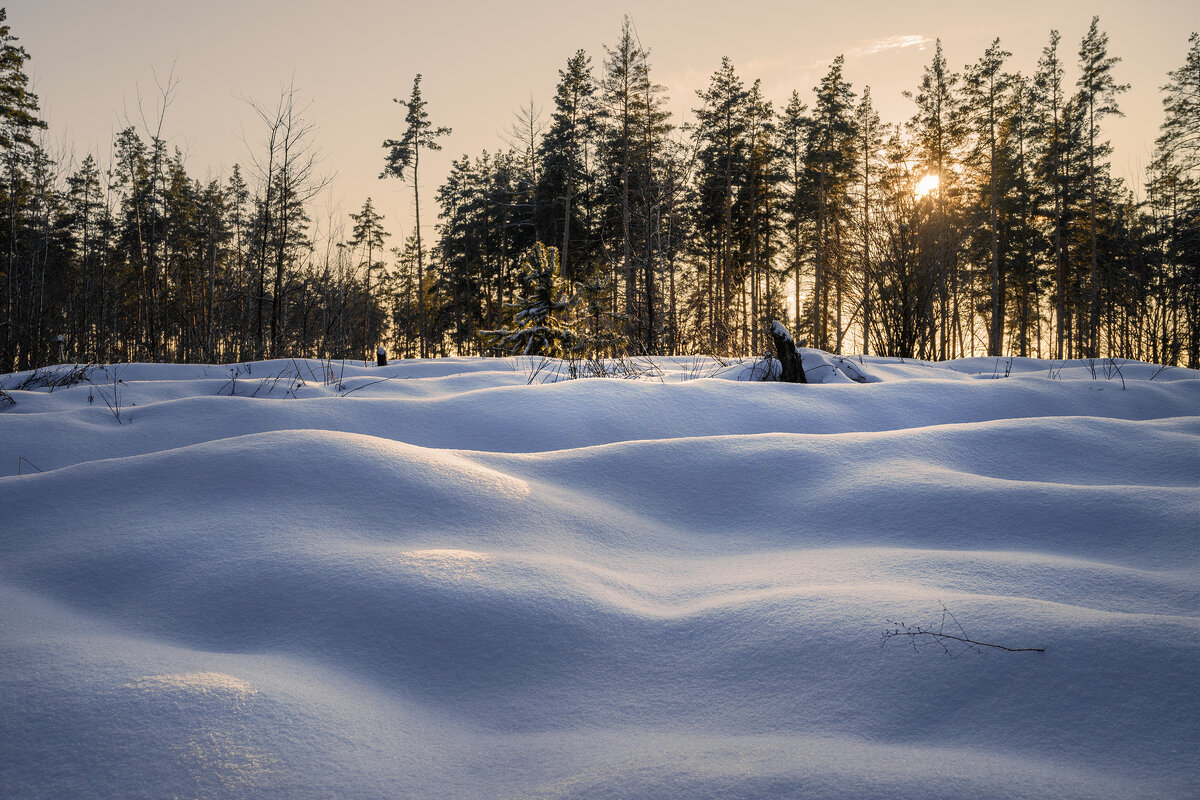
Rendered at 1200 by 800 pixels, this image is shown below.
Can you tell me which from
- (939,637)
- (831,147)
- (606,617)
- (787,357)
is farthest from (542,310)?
(831,147)

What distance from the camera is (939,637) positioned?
110 centimetres

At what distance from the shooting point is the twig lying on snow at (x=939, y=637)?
1066 mm

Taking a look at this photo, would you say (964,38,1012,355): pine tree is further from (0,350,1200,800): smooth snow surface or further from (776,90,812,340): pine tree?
(0,350,1200,800): smooth snow surface

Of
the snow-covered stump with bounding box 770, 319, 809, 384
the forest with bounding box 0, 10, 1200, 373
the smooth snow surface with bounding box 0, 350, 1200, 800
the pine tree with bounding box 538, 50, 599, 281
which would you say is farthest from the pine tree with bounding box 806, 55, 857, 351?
the smooth snow surface with bounding box 0, 350, 1200, 800

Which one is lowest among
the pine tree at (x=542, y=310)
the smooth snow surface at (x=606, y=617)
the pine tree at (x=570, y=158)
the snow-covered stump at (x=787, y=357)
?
the smooth snow surface at (x=606, y=617)

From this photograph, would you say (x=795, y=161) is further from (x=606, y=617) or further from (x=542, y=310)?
(x=606, y=617)

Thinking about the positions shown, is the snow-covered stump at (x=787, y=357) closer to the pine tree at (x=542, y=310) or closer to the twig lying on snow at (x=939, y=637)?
the twig lying on snow at (x=939, y=637)

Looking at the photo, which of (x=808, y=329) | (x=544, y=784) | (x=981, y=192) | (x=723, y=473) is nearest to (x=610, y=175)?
(x=808, y=329)

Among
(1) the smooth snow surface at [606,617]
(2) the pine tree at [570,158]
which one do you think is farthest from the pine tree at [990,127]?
(1) the smooth snow surface at [606,617]

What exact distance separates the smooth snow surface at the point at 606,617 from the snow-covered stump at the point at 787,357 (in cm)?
218

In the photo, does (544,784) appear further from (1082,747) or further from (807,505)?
(807,505)

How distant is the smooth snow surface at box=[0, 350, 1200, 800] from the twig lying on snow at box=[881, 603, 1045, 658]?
0.5 inches

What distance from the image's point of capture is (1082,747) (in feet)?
2.84

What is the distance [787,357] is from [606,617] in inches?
150
